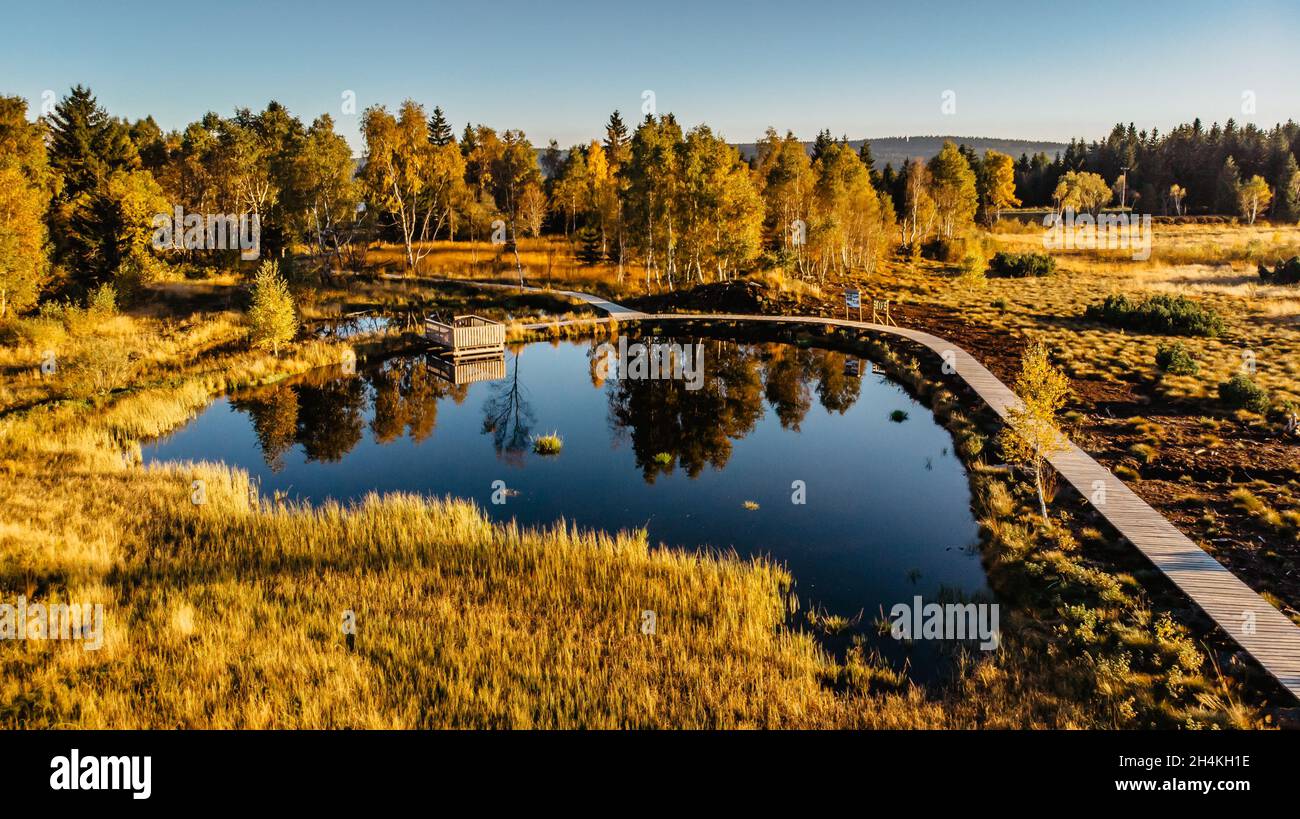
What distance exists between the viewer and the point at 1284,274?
54.9 m

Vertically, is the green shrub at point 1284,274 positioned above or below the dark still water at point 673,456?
above

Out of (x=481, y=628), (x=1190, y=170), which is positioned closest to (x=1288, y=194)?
(x=1190, y=170)

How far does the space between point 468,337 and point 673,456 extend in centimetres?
1801

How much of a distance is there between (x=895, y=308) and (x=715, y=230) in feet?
46.1

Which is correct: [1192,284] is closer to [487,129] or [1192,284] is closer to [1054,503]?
[1054,503]

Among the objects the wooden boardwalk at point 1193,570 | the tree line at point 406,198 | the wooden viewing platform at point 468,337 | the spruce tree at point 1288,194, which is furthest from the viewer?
the spruce tree at point 1288,194

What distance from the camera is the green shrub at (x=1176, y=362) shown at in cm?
2988

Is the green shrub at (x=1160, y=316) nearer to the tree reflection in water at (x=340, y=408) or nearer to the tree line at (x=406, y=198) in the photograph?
the tree line at (x=406, y=198)

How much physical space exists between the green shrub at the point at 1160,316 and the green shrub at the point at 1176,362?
912cm

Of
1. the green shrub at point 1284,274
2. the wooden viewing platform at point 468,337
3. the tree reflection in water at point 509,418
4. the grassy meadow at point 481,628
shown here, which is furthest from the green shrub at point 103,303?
the green shrub at point 1284,274

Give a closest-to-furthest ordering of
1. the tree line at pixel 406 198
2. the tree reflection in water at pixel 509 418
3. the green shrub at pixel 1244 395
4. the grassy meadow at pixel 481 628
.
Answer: the grassy meadow at pixel 481 628, the tree reflection in water at pixel 509 418, the green shrub at pixel 1244 395, the tree line at pixel 406 198

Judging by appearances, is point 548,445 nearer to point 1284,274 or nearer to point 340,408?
point 340,408

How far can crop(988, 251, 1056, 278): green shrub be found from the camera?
213ft
